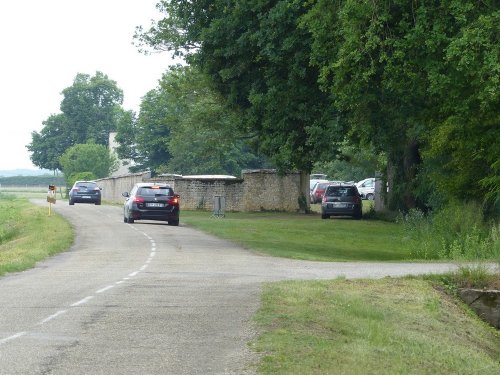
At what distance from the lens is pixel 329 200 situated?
55.1 m

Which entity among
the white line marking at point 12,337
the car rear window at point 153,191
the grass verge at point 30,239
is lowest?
the white line marking at point 12,337

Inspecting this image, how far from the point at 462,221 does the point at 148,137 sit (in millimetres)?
89963

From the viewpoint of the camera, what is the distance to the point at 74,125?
160 metres


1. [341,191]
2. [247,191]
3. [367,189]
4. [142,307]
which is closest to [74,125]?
[367,189]

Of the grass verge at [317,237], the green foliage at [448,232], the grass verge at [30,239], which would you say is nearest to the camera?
the grass verge at [30,239]

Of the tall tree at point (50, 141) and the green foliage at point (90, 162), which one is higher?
the tall tree at point (50, 141)

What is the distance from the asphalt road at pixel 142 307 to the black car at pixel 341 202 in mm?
22786

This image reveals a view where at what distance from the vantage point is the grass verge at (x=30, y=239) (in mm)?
27761

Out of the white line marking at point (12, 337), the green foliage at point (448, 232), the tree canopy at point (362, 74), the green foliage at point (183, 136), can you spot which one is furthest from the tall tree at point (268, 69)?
the white line marking at point (12, 337)

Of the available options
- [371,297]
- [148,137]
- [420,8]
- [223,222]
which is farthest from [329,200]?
[148,137]

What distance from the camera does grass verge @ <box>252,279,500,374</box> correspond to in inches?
437

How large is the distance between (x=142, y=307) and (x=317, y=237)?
25658 millimetres

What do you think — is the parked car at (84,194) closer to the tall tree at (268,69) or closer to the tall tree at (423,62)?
the tall tree at (268,69)

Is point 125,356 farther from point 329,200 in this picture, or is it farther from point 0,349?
point 329,200
